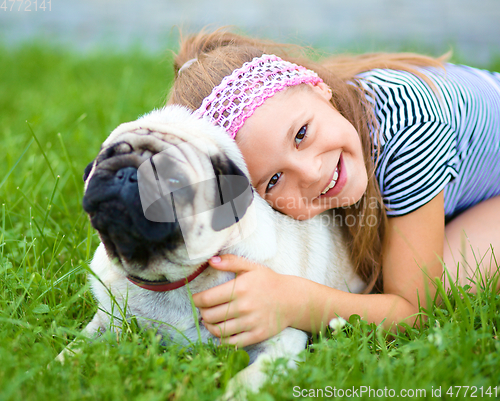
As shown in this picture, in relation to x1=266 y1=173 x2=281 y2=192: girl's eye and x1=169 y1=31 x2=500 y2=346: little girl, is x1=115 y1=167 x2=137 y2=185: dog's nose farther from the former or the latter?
x1=266 y1=173 x2=281 y2=192: girl's eye

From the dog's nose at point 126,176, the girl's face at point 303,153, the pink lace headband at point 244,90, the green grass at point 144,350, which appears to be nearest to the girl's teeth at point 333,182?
the girl's face at point 303,153

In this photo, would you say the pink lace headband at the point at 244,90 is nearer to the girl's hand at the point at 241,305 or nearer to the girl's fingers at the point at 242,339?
the girl's hand at the point at 241,305

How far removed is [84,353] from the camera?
121 cm

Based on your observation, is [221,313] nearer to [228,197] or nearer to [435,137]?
[228,197]

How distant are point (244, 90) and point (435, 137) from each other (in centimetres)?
75

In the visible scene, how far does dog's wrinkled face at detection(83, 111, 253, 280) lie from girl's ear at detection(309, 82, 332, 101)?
0.55 meters

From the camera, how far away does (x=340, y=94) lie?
1.76 metres

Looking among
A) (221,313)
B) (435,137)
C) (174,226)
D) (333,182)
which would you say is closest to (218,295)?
(221,313)

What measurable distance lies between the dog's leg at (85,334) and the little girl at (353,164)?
37 centimetres

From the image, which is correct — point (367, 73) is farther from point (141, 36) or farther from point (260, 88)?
point (141, 36)

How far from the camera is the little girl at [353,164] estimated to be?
1.39 metres

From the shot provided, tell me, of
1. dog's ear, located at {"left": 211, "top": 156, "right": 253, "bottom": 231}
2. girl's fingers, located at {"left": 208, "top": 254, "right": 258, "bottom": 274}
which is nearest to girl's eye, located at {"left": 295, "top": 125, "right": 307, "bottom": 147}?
dog's ear, located at {"left": 211, "top": 156, "right": 253, "bottom": 231}

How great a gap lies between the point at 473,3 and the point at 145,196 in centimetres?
A: 683

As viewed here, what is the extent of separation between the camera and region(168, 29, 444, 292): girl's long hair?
1607 mm
